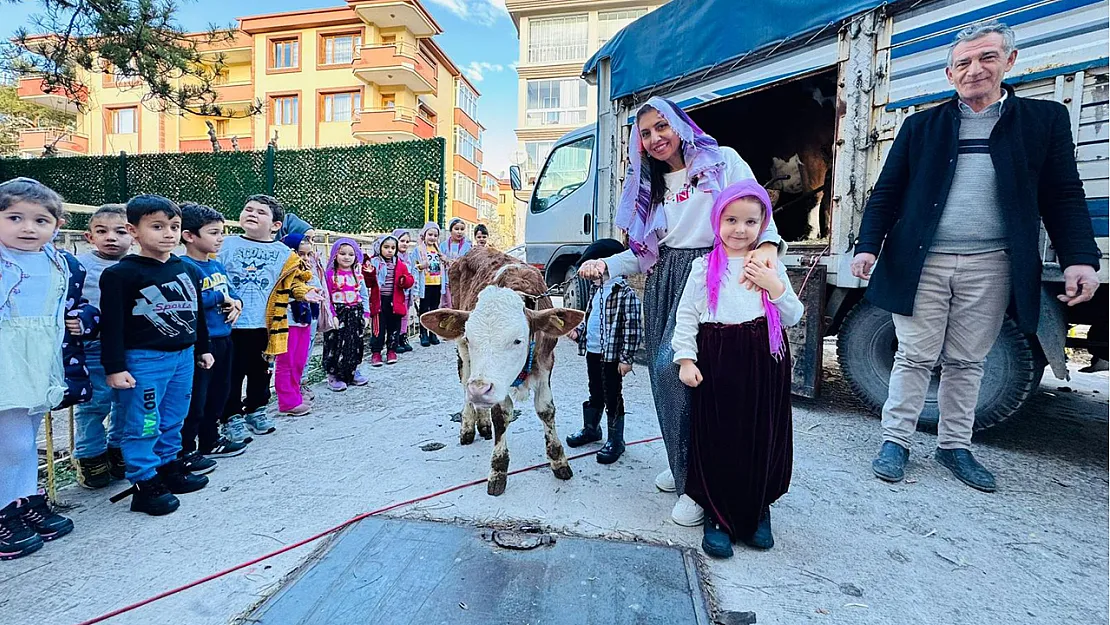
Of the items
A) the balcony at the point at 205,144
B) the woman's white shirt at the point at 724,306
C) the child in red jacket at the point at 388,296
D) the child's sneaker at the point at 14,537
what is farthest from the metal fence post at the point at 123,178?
the woman's white shirt at the point at 724,306

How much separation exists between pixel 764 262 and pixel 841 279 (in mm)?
2092

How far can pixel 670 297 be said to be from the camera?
247 centimetres

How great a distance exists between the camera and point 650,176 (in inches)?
103

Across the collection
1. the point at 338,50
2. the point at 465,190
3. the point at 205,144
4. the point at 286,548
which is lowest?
the point at 286,548

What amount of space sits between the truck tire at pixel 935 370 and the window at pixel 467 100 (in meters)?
27.3

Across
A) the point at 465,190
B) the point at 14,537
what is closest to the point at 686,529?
the point at 14,537

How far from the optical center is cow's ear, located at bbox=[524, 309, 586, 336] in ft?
8.79

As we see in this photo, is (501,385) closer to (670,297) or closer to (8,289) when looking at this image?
(670,297)

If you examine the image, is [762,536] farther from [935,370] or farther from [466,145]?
[466,145]

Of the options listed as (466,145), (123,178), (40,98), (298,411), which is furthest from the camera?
(466,145)

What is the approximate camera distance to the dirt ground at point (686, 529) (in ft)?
6.14

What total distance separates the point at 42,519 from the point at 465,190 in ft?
85.0

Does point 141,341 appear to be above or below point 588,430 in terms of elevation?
above

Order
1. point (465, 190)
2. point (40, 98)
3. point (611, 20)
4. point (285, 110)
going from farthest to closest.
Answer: point (465, 190) → point (611, 20) → point (40, 98) → point (285, 110)
